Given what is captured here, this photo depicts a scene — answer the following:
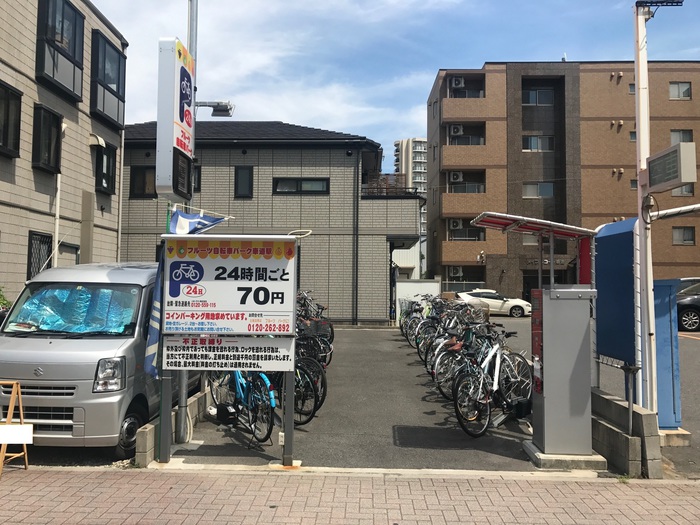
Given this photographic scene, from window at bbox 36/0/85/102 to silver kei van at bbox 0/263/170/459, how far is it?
871 centimetres

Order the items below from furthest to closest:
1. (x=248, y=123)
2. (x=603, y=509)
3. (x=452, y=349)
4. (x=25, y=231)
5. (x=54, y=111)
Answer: (x=248, y=123), (x=54, y=111), (x=25, y=231), (x=452, y=349), (x=603, y=509)

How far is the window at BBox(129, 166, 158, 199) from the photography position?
1892 centimetres

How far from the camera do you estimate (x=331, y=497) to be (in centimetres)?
435

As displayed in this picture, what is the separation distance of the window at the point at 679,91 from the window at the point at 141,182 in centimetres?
2881

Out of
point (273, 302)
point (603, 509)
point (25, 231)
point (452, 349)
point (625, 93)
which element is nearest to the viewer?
point (603, 509)

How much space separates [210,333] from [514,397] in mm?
4159

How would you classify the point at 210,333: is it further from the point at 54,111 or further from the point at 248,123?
the point at 248,123

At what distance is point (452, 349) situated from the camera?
7793 mm

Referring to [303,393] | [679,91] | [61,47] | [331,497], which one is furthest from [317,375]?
[679,91]

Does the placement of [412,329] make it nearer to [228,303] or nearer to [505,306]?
[228,303]

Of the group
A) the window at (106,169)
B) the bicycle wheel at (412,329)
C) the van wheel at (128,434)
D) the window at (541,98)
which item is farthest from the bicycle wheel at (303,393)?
the window at (541,98)

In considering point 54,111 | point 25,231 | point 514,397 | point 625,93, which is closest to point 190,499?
point 514,397

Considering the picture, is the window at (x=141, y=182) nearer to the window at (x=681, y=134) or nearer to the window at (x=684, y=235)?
the window at (x=684, y=235)

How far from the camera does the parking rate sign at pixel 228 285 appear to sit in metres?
5.15
